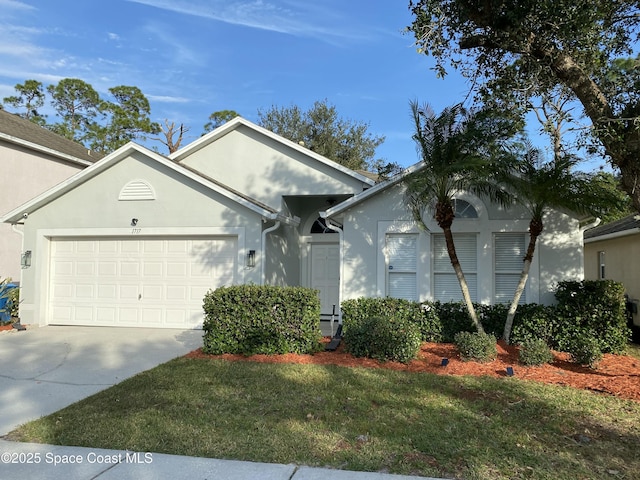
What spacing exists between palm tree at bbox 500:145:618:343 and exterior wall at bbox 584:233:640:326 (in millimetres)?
5622

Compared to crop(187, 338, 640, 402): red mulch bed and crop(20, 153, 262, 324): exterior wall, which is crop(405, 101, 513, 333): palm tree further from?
crop(20, 153, 262, 324): exterior wall

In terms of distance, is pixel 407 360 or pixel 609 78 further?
pixel 407 360

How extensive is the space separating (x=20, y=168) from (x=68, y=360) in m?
10.4

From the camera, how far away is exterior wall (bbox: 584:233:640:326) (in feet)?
39.5

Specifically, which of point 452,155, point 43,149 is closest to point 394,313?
point 452,155

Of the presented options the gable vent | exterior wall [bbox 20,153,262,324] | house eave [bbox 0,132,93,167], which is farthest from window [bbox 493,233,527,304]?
house eave [bbox 0,132,93,167]

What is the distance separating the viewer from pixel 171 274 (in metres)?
11.0

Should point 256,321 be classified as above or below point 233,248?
below

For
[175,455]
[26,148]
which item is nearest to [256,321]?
[175,455]

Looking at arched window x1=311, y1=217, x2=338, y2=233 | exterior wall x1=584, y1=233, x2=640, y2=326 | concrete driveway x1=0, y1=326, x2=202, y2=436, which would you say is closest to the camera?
concrete driveway x1=0, y1=326, x2=202, y2=436

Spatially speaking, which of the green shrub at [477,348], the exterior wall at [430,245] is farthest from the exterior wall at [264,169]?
the green shrub at [477,348]

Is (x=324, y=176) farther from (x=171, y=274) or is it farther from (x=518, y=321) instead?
(x=518, y=321)

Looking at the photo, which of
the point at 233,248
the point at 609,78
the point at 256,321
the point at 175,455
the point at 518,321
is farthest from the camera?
the point at 233,248

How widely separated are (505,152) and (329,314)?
676 cm
